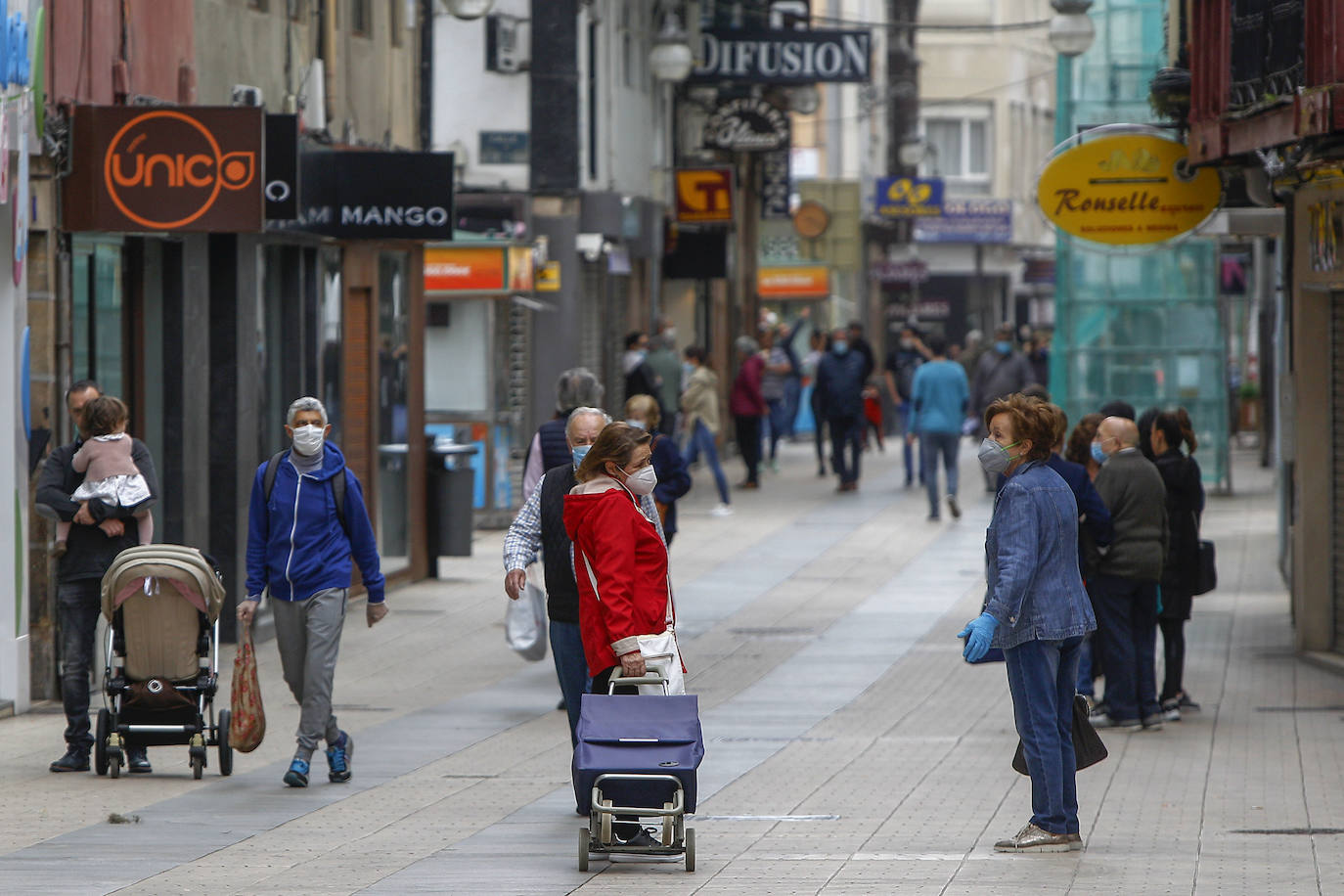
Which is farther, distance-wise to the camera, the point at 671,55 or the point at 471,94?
the point at 671,55

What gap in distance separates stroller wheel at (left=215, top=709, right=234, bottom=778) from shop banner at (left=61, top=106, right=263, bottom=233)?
11.1 ft

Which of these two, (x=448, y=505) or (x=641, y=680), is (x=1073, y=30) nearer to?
(x=448, y=505)

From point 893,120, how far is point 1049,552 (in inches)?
1994

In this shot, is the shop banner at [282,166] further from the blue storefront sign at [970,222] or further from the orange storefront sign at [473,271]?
the blue storefront sign at [970,222]

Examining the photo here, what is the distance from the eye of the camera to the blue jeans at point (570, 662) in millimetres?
9797

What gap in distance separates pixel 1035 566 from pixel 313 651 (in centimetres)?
360

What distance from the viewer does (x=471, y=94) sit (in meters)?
26.3

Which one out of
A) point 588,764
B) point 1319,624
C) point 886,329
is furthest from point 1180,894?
point 886,329

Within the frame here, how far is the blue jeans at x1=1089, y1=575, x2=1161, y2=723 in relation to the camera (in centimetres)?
1233

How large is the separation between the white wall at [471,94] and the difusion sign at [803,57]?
548cm

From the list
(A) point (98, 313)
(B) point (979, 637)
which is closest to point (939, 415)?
(A) point (98, 313)

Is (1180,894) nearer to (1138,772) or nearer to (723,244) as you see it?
(1138,772)

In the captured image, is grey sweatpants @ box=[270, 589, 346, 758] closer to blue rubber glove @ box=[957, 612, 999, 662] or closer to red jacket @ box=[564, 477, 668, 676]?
red jacket @ box=[564, 477, 668, 676]

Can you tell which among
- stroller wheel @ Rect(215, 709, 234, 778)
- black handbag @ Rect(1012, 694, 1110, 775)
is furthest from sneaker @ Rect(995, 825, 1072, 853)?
stroller wheel @ Rect(215, 709, 234, 778)
